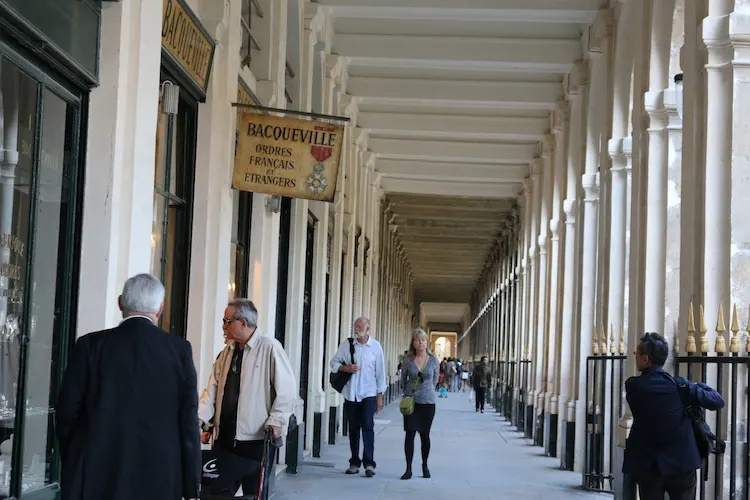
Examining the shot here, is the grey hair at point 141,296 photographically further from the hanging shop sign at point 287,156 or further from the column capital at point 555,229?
the column capital at point 555,229

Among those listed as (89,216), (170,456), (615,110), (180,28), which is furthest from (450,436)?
(170,456)

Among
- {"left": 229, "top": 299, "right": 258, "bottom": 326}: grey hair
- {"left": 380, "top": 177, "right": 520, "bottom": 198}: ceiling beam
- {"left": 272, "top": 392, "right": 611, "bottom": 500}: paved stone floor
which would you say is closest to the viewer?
{"left": 229, "top": 299, "right": 258, "bottom": 326}: grey hair

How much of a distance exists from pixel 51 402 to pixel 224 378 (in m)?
1.17

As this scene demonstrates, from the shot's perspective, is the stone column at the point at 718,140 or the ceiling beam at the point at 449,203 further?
the ceiling beam at the point at 449,203

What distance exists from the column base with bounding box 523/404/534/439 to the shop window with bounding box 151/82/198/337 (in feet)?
44.1

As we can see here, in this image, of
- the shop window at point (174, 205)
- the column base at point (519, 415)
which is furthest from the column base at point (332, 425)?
the shop window at point (174, 205)

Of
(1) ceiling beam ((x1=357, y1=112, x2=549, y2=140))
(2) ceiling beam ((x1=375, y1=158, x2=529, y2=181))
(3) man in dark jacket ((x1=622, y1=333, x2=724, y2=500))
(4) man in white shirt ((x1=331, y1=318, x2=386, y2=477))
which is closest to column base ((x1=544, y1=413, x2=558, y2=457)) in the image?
(4) man in white shirt ((x1=331, y1=318, x2=386, y2=477))

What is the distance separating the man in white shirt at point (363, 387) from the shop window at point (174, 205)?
3.69 m

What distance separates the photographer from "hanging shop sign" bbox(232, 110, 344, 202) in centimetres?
979

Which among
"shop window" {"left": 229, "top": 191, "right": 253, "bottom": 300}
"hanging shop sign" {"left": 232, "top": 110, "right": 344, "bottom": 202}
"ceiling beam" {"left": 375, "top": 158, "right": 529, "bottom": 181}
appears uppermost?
"ceiling beam" {"left": 375, "top": 158, "right": 529, "bottom": 181}

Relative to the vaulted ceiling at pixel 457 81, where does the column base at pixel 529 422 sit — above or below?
below

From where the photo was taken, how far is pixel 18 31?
18.9ft

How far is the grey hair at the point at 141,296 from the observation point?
512 centimetres

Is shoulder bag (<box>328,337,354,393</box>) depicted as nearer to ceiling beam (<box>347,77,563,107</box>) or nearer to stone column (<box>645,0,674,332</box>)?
stone column (<box>645,0,674,332</box>)
